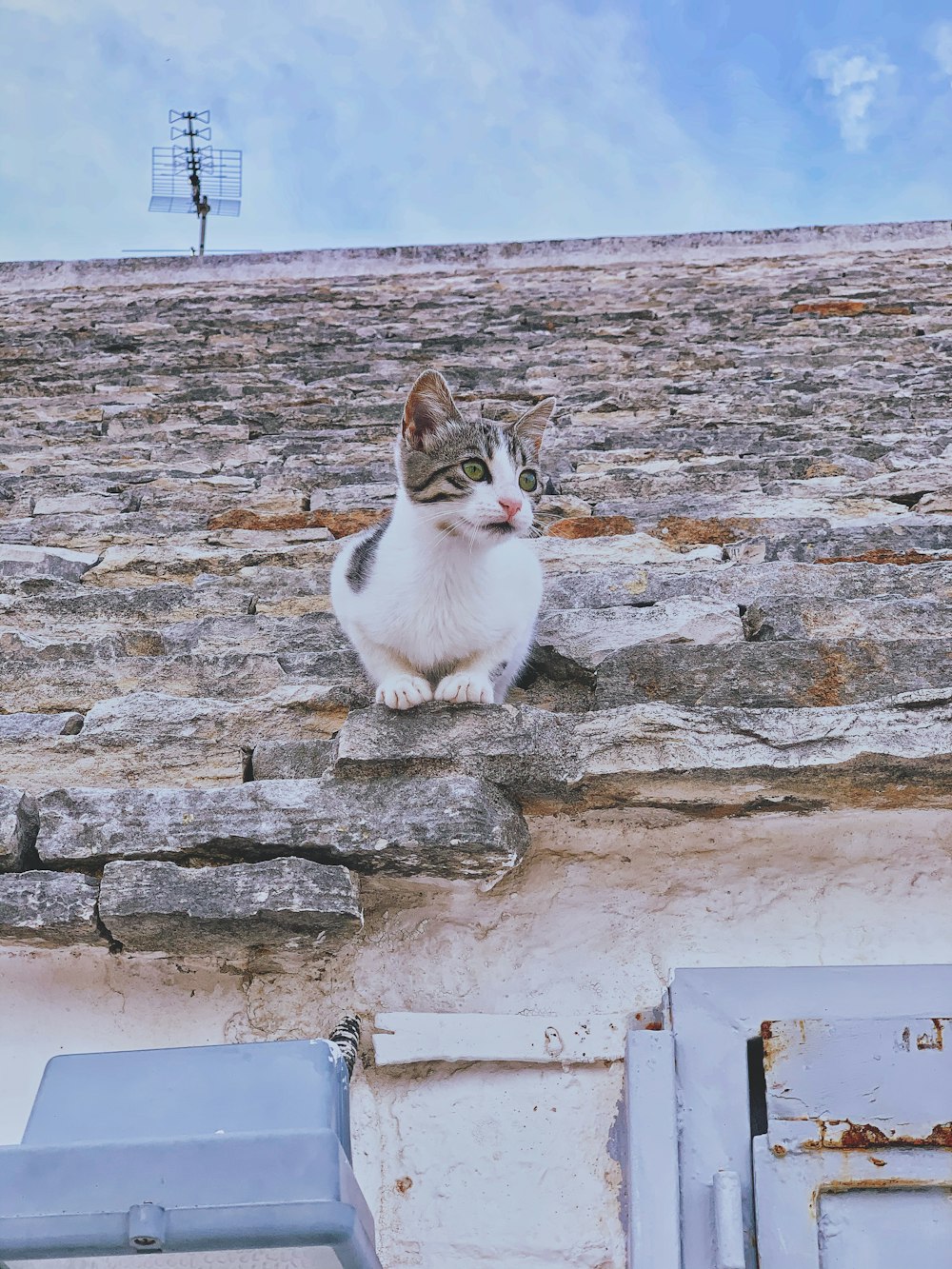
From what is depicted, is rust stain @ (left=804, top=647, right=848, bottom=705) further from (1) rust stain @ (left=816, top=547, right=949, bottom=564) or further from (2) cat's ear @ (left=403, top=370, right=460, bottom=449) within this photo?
(2) cat's ear @ (left=403, top=370, right=460, bottom=449)

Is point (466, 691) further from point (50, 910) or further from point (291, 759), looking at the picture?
point (50, 910)

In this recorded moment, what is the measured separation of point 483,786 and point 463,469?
2.79 ft

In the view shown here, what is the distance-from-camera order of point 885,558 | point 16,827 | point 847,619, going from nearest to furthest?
→ point 16,827 → point 847,619 → point 885,558

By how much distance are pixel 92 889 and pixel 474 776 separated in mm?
616

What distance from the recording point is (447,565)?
268cm

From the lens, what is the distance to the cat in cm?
256

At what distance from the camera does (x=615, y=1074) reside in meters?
1.89

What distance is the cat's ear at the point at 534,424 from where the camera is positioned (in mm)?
2910

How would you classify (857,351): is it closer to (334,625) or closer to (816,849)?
(334,625)

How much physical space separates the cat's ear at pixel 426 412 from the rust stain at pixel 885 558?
1.01 metres

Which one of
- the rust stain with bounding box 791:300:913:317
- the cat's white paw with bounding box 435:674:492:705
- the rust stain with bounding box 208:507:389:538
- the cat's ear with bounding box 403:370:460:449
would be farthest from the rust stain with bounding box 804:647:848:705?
the rust stain with bounding box 791:300:913:317

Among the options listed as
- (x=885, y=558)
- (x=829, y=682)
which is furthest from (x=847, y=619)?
(x=885, y=558)

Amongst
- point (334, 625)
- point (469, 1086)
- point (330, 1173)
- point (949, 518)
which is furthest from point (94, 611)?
point (949, 518)

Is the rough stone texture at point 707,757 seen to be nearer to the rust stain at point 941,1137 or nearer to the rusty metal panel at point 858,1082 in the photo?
the rusty metal panel at point 858,1082
